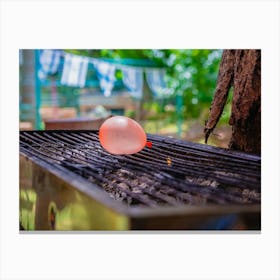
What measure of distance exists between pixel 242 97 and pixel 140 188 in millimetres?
879

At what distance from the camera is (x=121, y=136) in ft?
7.66

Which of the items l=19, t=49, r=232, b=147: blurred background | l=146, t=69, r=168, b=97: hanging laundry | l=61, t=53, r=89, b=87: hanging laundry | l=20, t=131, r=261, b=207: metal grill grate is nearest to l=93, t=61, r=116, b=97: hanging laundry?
l=19, t=49, r=232, b=147: blurred background

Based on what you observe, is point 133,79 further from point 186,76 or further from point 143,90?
point 186,76

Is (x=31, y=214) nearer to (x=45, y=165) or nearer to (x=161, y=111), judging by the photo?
(x=45, y=165)

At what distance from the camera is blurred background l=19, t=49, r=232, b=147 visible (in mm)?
6203

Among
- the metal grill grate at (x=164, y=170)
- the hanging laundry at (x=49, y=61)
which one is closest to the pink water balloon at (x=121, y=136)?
the metal grill grate at (x=164, y=170)

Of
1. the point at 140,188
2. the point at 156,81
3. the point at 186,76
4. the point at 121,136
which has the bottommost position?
the point at 140,188

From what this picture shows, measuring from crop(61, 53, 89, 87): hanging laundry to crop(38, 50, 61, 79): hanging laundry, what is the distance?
10cm

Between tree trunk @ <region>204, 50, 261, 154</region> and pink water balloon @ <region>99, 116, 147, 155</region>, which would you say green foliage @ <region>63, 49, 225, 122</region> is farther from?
pink water balloon @ <region>99, 116, 147, 155</region>

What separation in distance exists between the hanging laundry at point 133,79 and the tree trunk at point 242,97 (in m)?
4.05

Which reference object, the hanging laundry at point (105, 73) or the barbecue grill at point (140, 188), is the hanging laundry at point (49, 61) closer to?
the hanging laundry at point (105, 73)

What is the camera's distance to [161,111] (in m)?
7.77

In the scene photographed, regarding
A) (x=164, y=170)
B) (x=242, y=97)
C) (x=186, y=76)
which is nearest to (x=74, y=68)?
(x=186, y=76)
